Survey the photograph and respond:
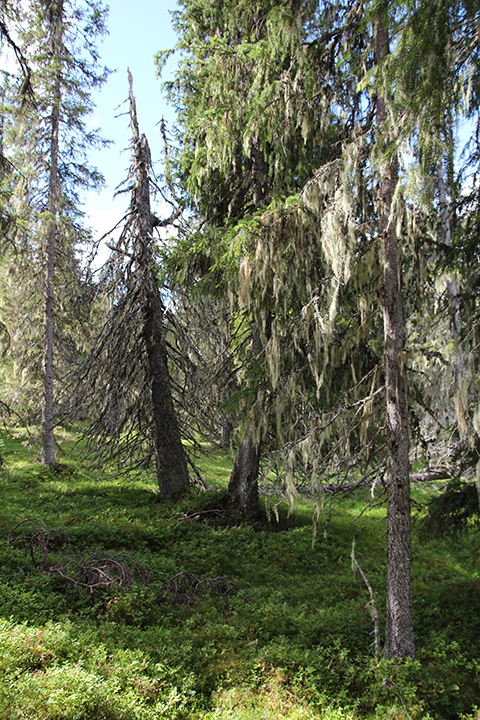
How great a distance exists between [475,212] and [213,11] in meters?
6.50

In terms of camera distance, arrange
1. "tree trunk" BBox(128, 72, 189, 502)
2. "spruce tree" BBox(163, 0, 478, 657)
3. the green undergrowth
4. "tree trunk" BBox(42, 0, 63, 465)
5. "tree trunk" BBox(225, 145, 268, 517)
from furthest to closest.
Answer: "tree trunk" BBox(42, 0, 63, 465), "tree trunk" BBox(128, 72, 189, 502), "tree trunk" BBox(225, 145, 268, 517), "spruce tree" BBox(163, 0, 478, 657), the green undergrowth

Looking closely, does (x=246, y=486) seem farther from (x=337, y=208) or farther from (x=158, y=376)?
(x=337, y=208)

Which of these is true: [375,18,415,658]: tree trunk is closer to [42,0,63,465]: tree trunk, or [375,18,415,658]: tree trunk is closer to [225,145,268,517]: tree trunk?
[225,145,268,517]: tree trunk

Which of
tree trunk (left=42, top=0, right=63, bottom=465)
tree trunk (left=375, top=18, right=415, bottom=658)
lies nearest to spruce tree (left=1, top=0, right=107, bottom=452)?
tree trunk (left=42, top=0, right=63, bottom=465)

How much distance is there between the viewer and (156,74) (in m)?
8.05

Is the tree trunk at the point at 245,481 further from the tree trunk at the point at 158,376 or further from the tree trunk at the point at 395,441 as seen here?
the tree trunk at the point at 395,441

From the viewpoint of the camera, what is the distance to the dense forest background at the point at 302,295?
398cm

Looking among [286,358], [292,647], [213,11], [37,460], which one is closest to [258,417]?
[286,358]

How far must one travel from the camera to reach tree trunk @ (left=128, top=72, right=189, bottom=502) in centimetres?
922

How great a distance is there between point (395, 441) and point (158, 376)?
19.3ft

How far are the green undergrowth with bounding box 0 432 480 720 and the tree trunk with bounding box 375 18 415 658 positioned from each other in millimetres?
380

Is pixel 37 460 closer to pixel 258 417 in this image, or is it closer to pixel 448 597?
pixel 258 417

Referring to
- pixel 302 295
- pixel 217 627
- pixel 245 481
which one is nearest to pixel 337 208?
pixel 302 295

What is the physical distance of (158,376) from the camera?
927 centimetres
